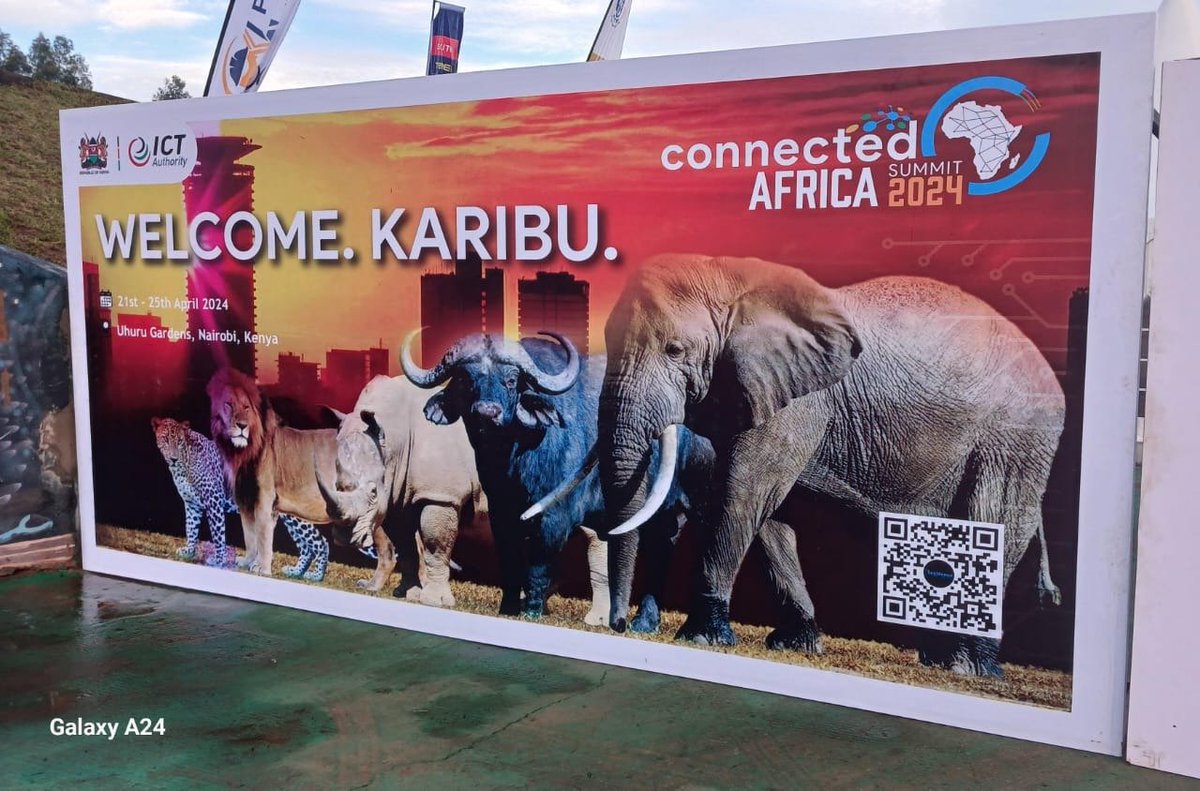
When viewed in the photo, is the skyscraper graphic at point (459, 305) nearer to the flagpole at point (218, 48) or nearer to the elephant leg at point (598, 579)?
the elephant leg at point (598, 579)

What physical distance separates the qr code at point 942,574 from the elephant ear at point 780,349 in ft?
2.73

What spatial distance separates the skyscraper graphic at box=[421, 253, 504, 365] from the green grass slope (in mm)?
12216

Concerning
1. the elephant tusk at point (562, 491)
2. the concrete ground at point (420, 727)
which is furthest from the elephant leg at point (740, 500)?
the elephant tusk at point (562, 491)

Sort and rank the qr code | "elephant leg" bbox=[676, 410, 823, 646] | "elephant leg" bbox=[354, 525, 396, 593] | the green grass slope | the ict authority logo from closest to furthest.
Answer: the qr code, "elephant leg" bbox=[676, 410, 823, 646], "elephant leg" bbox=[354, 525, 396, 593], the ict authority logo, the green grass slope

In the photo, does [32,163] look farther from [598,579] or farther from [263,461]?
[598,579]

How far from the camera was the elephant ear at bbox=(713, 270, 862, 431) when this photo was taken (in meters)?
5.80

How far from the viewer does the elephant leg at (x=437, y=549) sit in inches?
275

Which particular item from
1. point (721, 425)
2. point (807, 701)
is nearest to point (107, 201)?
point (721, 425)

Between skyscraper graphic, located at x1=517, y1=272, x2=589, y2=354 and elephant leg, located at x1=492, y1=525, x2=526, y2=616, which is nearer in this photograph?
skyscraper graphic, located at x1=517, y1=272, x2=589, y2=354

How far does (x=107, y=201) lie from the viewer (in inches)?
325

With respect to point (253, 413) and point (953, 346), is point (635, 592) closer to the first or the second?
point (953, 346)

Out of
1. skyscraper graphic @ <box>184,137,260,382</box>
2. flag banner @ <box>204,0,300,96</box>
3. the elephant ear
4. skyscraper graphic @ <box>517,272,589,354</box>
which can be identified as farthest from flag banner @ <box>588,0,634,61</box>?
the elephant ear

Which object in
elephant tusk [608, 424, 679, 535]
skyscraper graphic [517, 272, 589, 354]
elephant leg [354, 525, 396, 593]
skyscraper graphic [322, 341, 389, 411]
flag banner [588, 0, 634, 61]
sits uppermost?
flag banner [588, 0, 634, 61]

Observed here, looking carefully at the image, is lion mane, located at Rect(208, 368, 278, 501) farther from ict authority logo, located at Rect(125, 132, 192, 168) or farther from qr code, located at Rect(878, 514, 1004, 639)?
qr code, located at Rect(878, 514, 1004, 639)
